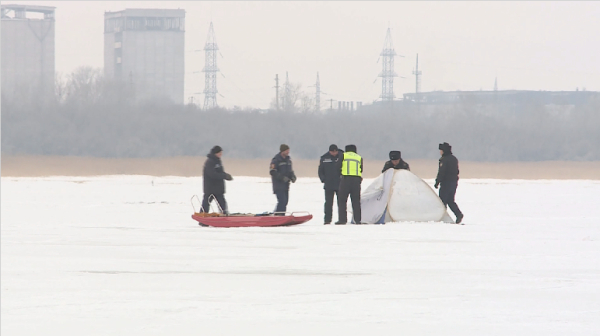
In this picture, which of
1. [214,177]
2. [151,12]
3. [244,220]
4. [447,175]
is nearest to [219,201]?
[214,177]

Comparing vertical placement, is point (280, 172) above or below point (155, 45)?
below

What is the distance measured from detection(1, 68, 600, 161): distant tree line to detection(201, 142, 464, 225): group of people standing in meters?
47.3

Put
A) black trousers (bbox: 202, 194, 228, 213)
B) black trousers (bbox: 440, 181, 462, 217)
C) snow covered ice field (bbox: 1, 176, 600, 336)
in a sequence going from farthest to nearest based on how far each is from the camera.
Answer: black trousers (bbox: 440, 181, 462, 217)
black trousers (bbox: 202, 194, 228, 213)
snow covered ice field (bbox: 1, 176, 600, 336)

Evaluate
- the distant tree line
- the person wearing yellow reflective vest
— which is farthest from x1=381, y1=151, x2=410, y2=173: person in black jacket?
the distant tree line

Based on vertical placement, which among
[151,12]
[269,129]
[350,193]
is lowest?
[350,193]

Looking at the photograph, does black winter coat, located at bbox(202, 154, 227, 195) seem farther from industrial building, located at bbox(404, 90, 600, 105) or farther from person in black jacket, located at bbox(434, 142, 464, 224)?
industrial building, located at bbox(404, 90, 600, 105)

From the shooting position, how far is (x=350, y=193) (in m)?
12.6

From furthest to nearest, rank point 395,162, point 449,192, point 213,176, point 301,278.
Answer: point 395,162
point 449,192
point 213,176
point 301,278

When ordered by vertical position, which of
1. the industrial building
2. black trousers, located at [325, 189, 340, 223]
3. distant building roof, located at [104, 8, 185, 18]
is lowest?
black trousers, located at [325, 189, 340, 223]

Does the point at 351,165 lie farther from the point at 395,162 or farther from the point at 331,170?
the point at 395,162

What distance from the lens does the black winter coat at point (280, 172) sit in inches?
504

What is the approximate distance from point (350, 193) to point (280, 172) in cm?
114

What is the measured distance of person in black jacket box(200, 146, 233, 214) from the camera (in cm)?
1273

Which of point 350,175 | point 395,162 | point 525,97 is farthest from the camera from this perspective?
point 525,97
